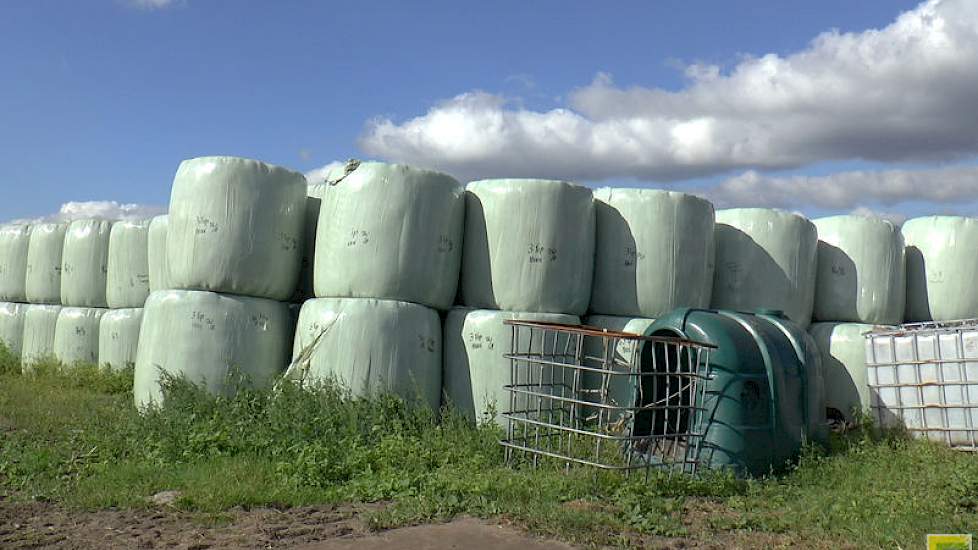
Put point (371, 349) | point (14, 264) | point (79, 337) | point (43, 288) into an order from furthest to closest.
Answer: point (14, 264)
point (43, 288)
point (79, 337)
point (371, 349)

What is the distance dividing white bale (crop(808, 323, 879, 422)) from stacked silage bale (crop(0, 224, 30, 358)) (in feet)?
35.6

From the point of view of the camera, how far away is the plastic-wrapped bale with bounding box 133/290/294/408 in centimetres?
775

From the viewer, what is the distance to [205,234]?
7887mm

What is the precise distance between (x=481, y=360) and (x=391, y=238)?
128 centimetres

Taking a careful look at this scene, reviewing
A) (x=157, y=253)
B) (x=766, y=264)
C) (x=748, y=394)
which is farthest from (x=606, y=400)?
(x=157, y=253)

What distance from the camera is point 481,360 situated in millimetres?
7680

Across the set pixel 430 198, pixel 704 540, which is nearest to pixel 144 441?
pixel 430 198

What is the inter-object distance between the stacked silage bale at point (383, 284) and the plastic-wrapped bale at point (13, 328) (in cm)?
725

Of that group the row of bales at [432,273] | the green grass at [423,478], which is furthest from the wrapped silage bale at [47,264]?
the green grass at [423,478]

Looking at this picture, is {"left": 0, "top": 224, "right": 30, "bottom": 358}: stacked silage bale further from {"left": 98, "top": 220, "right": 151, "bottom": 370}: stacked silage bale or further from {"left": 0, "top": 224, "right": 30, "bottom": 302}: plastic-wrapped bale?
{"left": 98, "top": 220, "right": 151, "bottom": 370}: stacked silage bale

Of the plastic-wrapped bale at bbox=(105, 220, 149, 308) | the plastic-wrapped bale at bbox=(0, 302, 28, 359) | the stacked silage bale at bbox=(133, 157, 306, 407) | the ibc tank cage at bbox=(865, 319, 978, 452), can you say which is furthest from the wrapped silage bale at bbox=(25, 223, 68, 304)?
the ibc tank cage at bbox=(865, 319, 978, 452)

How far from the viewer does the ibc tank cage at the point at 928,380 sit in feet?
25.3

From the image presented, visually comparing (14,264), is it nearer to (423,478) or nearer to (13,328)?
(13,328)

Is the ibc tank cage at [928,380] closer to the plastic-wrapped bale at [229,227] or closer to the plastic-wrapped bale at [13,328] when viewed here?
the plastic-wrapped bale at [229,227]
